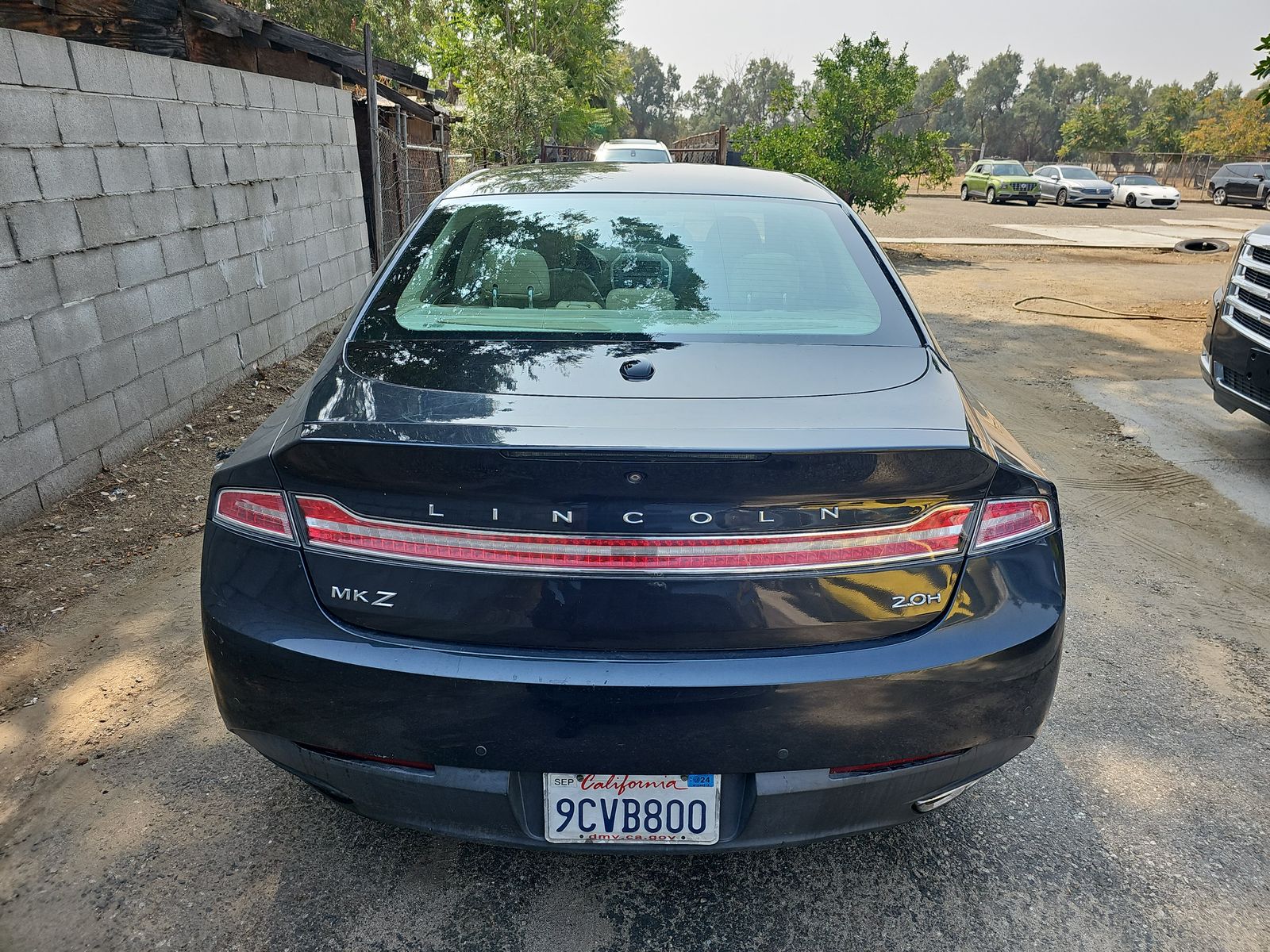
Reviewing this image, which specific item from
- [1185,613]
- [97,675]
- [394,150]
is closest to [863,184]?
[394,150]

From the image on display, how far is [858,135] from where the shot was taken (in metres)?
16.4

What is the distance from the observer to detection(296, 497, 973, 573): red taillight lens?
1.72 m

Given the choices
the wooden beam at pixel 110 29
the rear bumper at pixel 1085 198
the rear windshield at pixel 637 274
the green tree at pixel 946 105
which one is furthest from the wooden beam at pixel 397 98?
the green tree at pixel 946 105

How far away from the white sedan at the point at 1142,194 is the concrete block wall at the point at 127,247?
30160mm

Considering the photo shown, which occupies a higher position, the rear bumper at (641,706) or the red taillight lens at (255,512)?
the red taillight lens at (255,512)

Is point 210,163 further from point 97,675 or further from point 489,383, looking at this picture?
point 489,383

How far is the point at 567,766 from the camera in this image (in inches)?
70.3

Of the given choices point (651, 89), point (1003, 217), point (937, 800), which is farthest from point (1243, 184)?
point (651, 89)

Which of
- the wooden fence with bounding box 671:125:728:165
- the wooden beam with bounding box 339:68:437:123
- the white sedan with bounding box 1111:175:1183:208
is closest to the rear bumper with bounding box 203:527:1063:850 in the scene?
the wooden beam with bounding box 339:68:437:123

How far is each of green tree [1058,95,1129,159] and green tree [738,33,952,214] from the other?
159ft

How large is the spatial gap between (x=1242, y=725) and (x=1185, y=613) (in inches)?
33.9

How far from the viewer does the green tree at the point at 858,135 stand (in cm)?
1591

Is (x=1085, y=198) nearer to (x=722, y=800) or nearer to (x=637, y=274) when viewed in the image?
(x=637, y=274)

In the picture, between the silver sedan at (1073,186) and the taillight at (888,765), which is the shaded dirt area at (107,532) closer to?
the taillight at (888,765)
